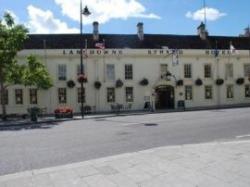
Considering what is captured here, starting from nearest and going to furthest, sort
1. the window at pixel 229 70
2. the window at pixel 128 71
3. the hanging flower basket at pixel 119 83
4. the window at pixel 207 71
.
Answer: the hanging flower basket at pixel 119 83 → the window at pixel 128 71 → the window at pixel 207 71 → the window at pixel 229 70

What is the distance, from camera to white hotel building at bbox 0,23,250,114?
132ft

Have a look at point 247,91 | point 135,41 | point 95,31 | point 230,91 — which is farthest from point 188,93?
point 95,31

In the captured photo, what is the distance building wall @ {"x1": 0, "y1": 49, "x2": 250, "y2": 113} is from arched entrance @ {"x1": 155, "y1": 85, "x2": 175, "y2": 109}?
0.55 metres

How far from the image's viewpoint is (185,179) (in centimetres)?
777

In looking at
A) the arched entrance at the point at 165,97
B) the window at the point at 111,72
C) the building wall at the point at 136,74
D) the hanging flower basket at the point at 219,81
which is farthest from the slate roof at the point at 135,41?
the arched entrance at the point at 165,97

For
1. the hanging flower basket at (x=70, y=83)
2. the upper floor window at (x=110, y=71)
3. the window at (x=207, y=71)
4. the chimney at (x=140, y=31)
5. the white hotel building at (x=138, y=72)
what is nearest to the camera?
the hanging flower basket at (x=70, y=83)

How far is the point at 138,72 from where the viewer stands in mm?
42031

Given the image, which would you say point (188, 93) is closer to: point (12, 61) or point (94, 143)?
point (12, 61)

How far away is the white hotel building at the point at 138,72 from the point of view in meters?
40.2

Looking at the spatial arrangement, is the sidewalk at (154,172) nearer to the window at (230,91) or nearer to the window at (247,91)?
the window at (230,91)

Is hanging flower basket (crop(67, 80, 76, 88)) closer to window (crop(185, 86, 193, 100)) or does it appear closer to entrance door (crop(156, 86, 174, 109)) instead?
entrance door (crop(156, 86, 174, 109))

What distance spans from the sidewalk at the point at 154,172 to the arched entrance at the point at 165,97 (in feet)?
106

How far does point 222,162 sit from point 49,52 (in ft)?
108

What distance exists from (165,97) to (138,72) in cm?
427
